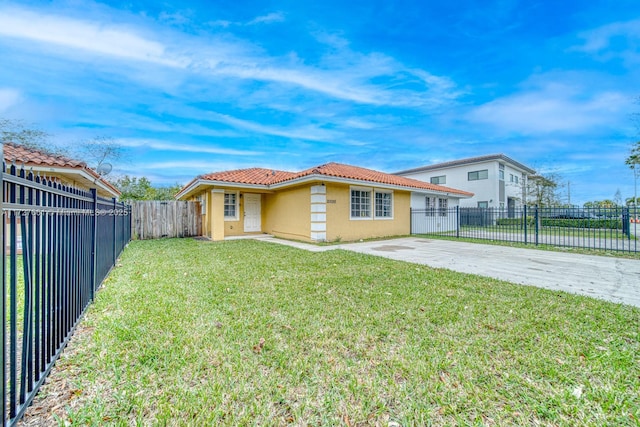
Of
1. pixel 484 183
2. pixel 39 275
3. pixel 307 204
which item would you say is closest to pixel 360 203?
pixel 307 204

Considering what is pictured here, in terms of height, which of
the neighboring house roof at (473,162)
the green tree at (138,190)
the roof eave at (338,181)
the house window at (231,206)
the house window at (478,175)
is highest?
the neighboring house roof at (473,162)

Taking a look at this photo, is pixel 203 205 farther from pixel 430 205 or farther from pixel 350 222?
pixel 430 205

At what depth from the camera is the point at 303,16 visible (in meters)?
9.35

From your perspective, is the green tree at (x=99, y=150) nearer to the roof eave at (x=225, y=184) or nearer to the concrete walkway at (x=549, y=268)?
the roof eave at (x=225, y=184)

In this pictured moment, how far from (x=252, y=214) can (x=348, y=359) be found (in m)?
13.5

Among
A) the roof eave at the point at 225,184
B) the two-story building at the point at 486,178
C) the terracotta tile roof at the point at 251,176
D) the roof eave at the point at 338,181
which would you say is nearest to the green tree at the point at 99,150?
the roof eave at the point at 225,184

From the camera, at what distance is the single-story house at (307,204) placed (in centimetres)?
1190

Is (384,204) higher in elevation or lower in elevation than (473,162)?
lower

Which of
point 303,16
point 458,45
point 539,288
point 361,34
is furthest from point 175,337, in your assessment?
point 458,45

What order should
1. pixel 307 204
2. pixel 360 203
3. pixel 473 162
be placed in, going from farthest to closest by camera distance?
pixel 473 162 → pixel 360 203 → pixel 307 204

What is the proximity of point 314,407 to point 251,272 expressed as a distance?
4483 mm

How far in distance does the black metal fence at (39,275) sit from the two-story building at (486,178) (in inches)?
1135

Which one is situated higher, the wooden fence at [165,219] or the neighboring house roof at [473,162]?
the neighboring house roof at [473,162]

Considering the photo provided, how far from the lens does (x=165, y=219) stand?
47.3 ft
